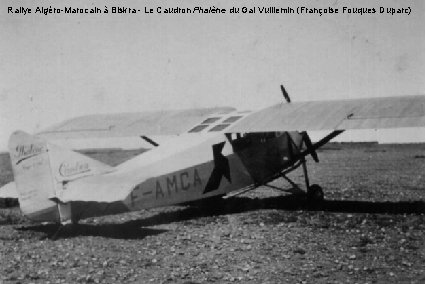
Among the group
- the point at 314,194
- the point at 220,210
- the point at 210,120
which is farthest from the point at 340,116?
the point at 220,210

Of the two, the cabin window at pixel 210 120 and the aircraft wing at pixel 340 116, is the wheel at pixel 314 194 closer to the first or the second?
the aircraft wing at pixel 340 116

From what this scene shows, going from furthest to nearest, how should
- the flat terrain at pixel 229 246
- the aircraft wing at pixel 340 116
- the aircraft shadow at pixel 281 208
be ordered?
the aircraft shadow at pixel 281 208 → the aircraft wing at pixel 340 116 → the flat terrain at pixel 229 246

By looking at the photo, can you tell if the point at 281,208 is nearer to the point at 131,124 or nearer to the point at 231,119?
the point at 231,119

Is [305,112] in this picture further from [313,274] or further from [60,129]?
[60,129]

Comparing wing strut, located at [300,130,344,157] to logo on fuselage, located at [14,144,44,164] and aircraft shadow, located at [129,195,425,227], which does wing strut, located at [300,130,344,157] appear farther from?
logo on fuselage, located at [14,144,44,164]

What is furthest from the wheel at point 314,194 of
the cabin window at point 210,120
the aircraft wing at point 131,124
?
the aircraft wing at point 131,124

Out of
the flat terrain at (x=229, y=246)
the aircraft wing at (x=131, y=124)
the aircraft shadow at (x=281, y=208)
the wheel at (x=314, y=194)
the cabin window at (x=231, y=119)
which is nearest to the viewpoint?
the flat terrain at (x=229, y=246)

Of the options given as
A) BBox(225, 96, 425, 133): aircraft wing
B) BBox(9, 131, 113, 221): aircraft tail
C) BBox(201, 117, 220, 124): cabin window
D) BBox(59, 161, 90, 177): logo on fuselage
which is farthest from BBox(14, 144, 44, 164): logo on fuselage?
BBox(201, 117, 220, 124): cabin window
